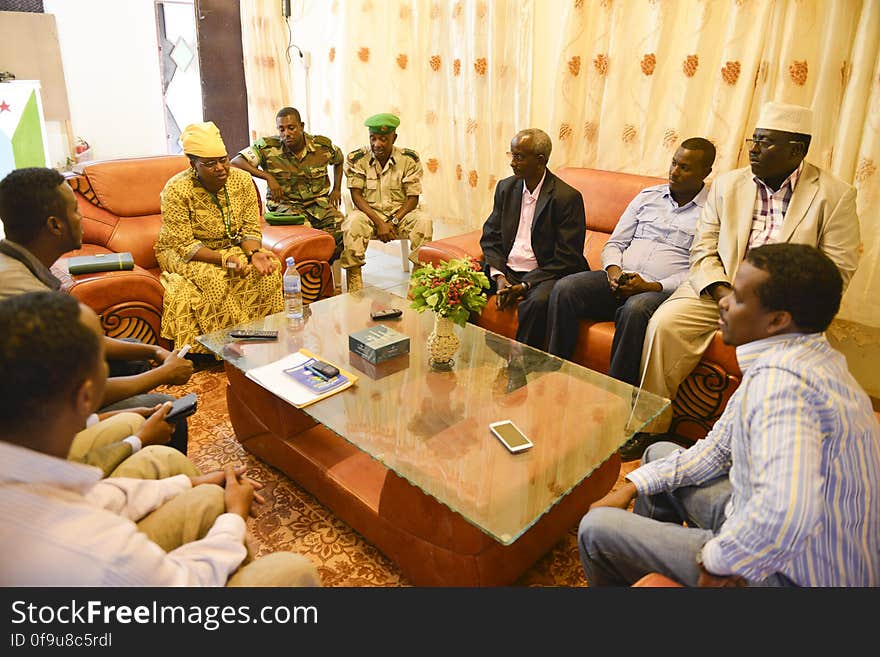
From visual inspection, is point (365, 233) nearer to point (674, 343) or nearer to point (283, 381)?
point (283, 381)

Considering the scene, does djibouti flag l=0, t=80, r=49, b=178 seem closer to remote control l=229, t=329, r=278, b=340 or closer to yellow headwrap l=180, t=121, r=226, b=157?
yellow headwrap l=180, t=121, r=226, b=157

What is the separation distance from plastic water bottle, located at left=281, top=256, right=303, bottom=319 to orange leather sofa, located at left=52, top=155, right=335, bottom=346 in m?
0.45

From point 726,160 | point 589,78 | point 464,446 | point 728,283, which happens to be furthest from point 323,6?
point 464,446

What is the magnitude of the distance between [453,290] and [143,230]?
81.2 inches

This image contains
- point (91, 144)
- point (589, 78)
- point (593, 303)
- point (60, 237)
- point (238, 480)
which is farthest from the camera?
point (91, 144)

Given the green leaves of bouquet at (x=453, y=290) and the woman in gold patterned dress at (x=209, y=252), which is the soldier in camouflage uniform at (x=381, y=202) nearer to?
the woman in gold patterned dress at (x=209, y=252)

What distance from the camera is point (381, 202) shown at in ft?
12.8

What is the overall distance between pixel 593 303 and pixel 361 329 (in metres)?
1.04

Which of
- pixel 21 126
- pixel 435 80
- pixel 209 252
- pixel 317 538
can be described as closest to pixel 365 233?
pixel 209 252

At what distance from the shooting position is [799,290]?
1.21 meters

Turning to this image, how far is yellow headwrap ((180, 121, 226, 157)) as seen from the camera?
286 cm

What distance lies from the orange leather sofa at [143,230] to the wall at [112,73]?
2729mm

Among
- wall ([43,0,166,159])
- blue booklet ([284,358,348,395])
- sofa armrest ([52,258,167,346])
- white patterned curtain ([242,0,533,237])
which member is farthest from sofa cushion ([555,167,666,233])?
wall ([43,0,166,159])

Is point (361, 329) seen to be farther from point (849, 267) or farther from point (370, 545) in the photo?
point (849, 267)
